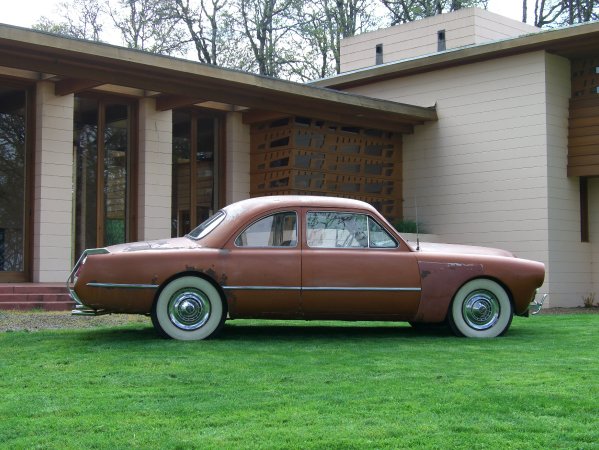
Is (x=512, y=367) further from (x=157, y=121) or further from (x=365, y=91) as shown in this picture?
(x=365, y=91)

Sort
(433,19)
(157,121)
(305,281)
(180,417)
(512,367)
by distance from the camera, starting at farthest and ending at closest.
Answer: (433,19)
(157,121)
(305,281)
(512,367)
(180,417)

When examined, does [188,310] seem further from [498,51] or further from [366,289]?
[498,51]

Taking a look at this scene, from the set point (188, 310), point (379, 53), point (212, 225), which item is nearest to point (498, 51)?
point (379, 53)

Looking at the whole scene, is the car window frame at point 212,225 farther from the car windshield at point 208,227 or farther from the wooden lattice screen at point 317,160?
the wooden lattice screen at point 317,160

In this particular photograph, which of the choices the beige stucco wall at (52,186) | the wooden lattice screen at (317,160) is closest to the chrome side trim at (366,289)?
the beige stucco wall at (52,186)

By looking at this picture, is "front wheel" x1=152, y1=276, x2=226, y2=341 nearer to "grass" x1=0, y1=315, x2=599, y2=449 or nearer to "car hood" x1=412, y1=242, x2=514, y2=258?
"grass" x1=0, y1=315, x2=599, y2=449

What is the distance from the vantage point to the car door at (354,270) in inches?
322

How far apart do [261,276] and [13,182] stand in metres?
7.53

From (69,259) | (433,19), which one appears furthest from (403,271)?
(433,19)

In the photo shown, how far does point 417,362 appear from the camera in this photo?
663 centimetres

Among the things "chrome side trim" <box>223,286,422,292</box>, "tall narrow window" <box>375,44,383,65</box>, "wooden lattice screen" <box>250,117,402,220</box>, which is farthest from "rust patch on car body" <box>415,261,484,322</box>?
"tall narrow window" <box>375,44,383,65</box>

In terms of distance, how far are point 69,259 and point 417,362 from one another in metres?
8.95

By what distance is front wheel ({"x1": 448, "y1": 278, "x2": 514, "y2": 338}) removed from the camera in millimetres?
8516

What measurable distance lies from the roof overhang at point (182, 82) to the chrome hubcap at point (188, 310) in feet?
18.7
